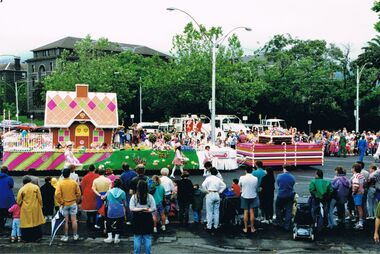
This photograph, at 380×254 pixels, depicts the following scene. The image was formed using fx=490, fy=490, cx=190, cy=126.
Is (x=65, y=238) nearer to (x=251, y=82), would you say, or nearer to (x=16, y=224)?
(x=16, y=224)

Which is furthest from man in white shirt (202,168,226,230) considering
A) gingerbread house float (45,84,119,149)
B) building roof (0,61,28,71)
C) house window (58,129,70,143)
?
building roof (0,61,28,71)

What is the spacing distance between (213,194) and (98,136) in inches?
618

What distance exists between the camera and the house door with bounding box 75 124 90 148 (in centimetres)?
2633

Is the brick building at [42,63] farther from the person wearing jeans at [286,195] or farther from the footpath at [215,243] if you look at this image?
the person wearing jeans at [286,195]

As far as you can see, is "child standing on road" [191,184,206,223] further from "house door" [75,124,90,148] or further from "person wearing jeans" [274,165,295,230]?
"house door" [75,124,90,148]

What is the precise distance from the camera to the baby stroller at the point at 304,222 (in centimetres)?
1149

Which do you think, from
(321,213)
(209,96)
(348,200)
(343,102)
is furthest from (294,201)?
(343,102)

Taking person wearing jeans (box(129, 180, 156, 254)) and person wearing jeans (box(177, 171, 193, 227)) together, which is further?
person wearing jeans (box(177, 171, 193, 227))

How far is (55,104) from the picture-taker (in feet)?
86.4

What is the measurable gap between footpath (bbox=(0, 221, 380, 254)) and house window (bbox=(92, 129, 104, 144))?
1422 centimetres

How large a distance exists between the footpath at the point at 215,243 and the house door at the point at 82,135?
1392 centimetres

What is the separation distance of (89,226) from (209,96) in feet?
116

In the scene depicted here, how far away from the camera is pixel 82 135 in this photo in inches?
1042

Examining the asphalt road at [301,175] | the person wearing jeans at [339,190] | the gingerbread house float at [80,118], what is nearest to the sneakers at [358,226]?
the person wearing jeans at [339,190]
